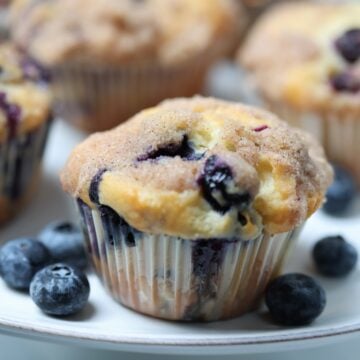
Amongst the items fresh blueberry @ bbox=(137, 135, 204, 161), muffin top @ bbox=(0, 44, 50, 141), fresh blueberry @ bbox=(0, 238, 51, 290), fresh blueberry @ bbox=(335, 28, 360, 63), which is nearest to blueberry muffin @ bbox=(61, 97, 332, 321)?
fresh blueberry @ bbox=(137, 135, 204, 161)

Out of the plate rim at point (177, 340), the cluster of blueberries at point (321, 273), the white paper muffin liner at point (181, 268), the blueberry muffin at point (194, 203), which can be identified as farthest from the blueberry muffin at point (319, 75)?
the plate rim at point (177, 340)

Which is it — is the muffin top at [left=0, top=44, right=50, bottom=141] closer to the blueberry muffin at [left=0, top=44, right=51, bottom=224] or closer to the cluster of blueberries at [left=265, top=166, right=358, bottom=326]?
the blueberry muffin at [left=0, top=44, right=51, bottom=224]

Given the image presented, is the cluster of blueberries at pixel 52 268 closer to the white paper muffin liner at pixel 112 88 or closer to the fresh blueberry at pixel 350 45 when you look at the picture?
the white paper muffin liner at pixel 112 88

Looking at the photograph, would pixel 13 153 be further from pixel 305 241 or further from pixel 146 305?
pixel 305 241

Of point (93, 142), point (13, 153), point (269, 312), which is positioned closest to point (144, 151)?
point (93, 142)

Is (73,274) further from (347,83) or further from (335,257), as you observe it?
(347,83)

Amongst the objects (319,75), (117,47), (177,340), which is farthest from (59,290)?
(319,75)
